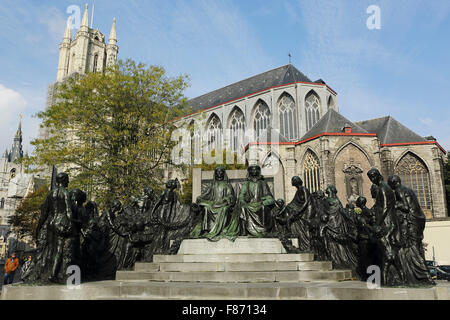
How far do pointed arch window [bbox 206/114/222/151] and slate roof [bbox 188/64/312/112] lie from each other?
443cm

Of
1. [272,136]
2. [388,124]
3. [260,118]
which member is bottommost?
[272,136]

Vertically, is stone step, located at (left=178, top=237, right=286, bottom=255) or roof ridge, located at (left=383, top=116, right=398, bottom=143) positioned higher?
roof ridge, located at (left=383, top=116, right=398, bottom=143)

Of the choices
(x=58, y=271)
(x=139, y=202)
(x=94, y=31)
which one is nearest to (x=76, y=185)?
(x=139, y=202)

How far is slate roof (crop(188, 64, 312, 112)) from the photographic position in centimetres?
4444

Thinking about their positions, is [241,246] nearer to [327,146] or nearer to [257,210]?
[257,210]

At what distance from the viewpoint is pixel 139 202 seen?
823cm

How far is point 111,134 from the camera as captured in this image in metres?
15.4

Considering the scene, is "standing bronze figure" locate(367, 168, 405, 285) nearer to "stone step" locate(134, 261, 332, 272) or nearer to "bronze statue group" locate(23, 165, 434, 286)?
"bronze statue group" locate(23, 165, 434, 286)

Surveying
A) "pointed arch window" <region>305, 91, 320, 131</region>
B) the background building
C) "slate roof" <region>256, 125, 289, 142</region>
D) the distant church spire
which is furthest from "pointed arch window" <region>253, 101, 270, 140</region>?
the distant church spire

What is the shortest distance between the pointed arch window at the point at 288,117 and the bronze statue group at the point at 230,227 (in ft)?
109

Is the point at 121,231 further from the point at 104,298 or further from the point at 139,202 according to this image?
the point at 104,298

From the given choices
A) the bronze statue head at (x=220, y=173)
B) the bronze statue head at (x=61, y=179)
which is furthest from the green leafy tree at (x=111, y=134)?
the bronze statue head at (x=61, y=179)

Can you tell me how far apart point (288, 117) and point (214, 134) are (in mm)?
11216

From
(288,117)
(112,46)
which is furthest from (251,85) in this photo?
(112,46)
